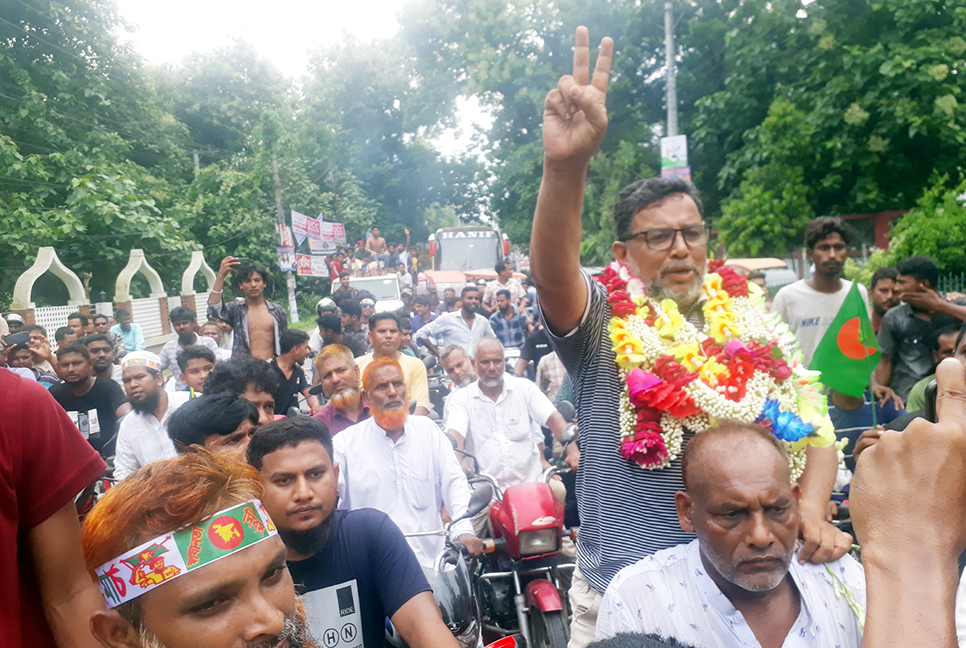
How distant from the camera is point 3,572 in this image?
1.74 meters

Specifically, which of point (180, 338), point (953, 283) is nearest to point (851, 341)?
point (180, 338)

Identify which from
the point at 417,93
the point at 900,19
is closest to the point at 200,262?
the point at 417,93

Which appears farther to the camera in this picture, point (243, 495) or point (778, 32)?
point (778, 32)

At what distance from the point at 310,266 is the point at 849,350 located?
1830 cm

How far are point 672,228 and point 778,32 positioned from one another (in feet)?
Result: 74.6

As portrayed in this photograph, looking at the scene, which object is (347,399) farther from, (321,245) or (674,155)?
(321,245)

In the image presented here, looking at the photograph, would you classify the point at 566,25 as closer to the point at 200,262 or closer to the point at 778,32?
the point at 778,32

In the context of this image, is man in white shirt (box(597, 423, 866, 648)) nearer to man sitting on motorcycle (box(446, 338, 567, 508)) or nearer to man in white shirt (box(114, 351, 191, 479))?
man sitting on motorcycle (box(446, 338, 567, 508))

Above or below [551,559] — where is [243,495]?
above

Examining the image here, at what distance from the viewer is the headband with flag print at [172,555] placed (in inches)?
65.2

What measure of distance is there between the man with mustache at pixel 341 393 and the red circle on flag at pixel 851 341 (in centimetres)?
296

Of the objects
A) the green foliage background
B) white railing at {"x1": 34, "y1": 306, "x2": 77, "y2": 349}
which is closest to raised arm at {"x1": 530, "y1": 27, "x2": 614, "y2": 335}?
the green foliage background

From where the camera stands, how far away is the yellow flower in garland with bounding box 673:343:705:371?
2.57 m

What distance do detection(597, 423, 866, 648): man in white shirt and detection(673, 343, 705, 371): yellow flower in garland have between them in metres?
0.48
